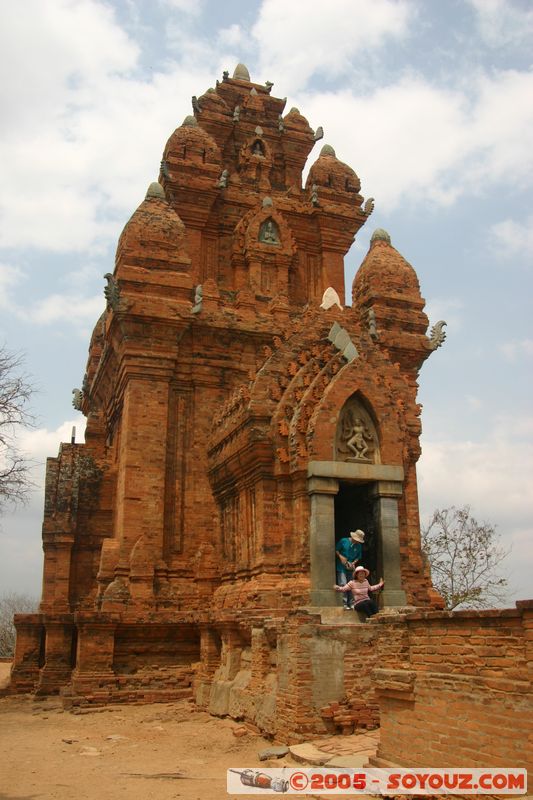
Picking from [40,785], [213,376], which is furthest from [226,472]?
[40,785]

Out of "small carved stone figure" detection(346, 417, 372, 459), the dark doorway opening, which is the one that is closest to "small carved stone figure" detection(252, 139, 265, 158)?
"small carved stone figure" detection(346, 417, 372, 459)

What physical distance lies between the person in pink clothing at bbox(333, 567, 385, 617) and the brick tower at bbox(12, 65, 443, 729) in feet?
1.30

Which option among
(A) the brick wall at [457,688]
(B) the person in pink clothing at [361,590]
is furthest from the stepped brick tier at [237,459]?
(A) the brick wall at [457,688]

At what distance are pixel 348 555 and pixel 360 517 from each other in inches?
41.0

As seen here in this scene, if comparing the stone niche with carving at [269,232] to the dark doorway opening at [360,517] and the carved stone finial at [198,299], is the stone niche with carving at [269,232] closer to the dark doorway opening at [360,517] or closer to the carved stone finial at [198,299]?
the carved stone finial at [198,299]

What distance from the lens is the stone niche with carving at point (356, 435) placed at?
12.7 metres

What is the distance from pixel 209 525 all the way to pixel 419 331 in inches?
274

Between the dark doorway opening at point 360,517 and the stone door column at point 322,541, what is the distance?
663mm

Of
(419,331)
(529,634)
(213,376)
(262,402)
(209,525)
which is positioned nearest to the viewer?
(529,634)

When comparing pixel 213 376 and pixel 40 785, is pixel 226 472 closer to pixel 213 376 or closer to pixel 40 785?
pixel 213 376

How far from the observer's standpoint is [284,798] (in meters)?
7.79

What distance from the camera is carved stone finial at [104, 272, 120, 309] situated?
1588 cm

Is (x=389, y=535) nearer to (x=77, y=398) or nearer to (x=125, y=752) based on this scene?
(x=125, y=752)

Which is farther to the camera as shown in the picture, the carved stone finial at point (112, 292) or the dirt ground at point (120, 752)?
the carved stone finial at point (112, 292)
